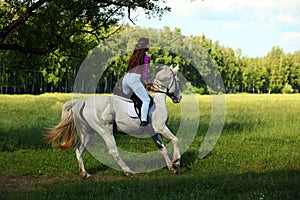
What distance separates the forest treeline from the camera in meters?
15.5

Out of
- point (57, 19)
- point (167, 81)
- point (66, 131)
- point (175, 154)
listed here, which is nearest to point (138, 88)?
point (167, 81)

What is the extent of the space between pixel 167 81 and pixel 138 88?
95 centimetres

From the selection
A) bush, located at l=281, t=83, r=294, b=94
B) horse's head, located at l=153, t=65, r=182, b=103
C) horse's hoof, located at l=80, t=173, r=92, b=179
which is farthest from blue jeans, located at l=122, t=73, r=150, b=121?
bush, located at l=281, t=83, r=294, b=94

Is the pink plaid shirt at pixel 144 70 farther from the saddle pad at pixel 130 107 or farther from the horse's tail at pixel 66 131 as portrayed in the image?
the horse's tail at pixel 66 131

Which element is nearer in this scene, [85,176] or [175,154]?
[85,176]

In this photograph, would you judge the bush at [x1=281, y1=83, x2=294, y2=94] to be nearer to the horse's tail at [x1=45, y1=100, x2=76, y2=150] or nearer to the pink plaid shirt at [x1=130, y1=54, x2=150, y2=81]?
the pink plaid shirt at [x1=130, y1=54, x2=150, y2=81]

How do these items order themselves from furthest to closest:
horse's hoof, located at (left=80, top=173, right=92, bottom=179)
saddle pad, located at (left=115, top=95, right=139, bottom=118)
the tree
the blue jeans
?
1. the tree
2. saddle pad, located at (left=115, top=95, right=139, bottom=118)
3. horse's hoof, located at (left=80, top=173, right=92, bottom=179)
4. the blue jeans

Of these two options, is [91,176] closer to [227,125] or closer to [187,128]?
[187,128]

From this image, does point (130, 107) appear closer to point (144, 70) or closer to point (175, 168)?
point (144, 70)

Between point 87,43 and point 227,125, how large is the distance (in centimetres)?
901

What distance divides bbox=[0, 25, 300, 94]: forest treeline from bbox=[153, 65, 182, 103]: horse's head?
103 inches

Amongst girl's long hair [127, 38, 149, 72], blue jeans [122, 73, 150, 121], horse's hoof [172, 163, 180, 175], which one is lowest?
horse's hoof [172, 163, 180, 175]

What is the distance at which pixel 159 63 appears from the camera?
20047 millimetres

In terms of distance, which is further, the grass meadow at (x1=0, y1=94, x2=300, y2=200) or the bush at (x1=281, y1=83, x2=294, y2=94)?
the bush at (x1=281, y1=83, x2=294, y2=94)
